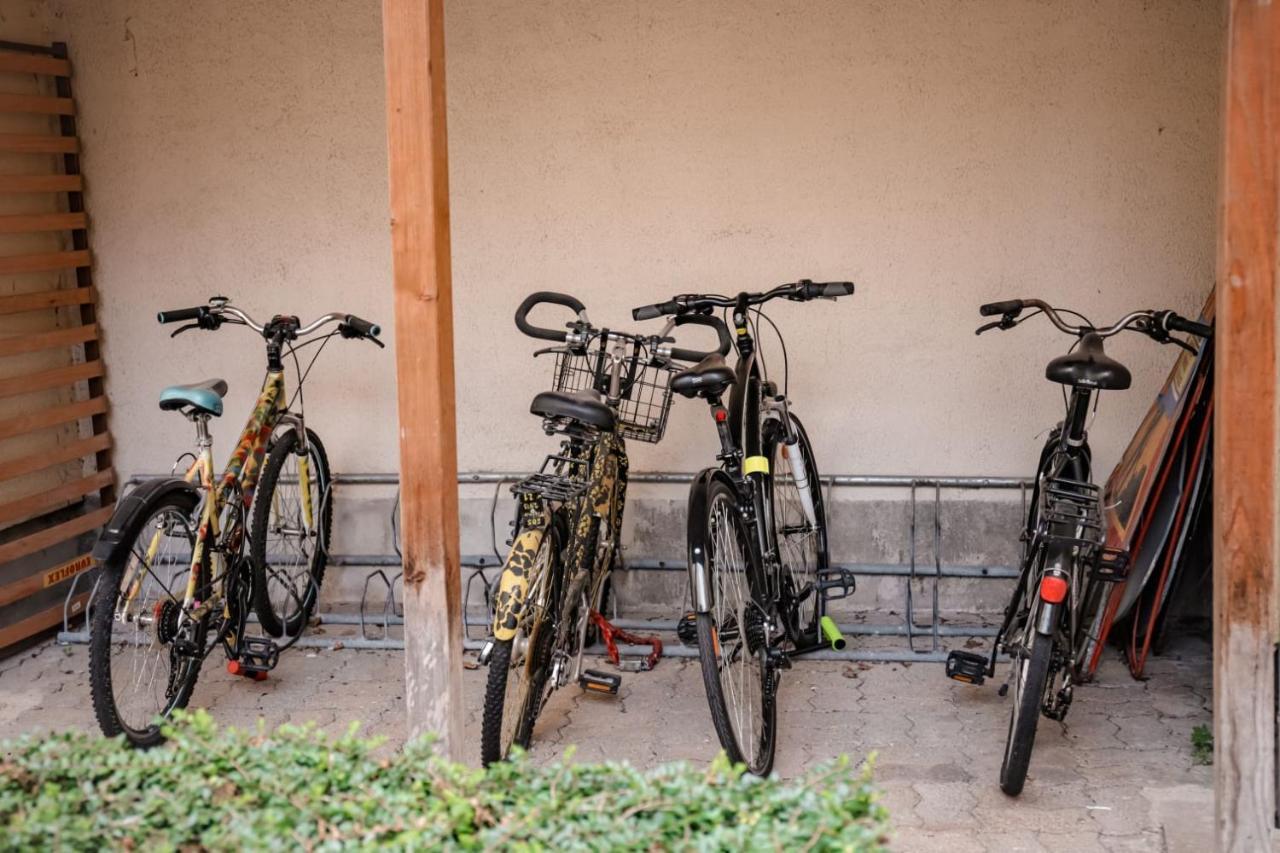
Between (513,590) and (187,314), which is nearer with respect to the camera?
(513,590)

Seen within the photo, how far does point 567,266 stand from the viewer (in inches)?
223

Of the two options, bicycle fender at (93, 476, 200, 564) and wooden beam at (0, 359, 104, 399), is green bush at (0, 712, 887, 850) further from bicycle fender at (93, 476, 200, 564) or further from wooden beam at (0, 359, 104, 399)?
wooden beam at (0, 359, 104, 399)

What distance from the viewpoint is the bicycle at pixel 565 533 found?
157 inches

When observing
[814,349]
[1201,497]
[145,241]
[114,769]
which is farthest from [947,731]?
[145,241]

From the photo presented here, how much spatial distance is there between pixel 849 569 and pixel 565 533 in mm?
1711

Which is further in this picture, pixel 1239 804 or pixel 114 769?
pixel 1239 804

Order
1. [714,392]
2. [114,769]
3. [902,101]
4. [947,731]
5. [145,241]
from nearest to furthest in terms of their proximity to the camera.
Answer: [114,769] < [714,392] < [947,731] < [902,101] < [145,241]

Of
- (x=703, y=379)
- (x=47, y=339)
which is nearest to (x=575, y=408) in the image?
(x=703, y=379)

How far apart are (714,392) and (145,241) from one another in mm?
2921

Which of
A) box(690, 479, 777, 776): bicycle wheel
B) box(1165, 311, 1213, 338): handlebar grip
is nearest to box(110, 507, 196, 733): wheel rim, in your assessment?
box(690, 479, 777, 776): bicycle wheel

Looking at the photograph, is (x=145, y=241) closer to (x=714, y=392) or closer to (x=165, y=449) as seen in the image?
(x=165, y=449)

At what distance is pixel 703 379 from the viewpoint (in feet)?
13.4

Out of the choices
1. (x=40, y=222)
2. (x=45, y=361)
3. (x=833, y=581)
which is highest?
(x=40, y=222)

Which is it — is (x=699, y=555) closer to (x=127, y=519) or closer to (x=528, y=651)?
(x=528, y=651)
